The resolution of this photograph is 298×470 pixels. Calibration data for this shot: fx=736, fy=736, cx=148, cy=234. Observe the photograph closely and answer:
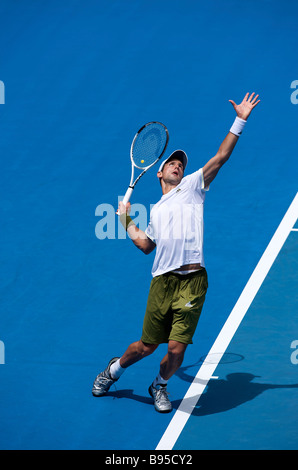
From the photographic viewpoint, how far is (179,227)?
20.5 ft

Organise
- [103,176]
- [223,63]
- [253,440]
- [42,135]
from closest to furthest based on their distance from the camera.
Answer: [253,440] < [103,176] < [42,135] < [223,63]

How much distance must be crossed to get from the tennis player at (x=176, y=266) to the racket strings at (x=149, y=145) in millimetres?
726

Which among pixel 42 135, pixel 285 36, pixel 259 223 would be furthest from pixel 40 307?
pixel 285 36

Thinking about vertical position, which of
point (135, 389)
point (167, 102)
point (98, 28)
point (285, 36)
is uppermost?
Answer: point (285, 36)

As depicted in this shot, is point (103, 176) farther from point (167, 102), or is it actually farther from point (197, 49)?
point (197, 49)

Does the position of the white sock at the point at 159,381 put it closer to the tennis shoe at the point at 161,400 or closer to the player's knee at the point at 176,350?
the tennis shoe at the point at 161,400

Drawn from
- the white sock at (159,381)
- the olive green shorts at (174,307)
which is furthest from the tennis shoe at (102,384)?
the olive green shorts at (174,307)

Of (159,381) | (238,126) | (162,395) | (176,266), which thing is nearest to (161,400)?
(162,395)

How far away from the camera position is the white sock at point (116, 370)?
6586 mm

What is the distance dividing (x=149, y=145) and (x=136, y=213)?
7.83ft

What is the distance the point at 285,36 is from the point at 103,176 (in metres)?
4.59

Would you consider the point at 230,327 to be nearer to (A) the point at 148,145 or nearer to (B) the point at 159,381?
(B) the point at 159,381

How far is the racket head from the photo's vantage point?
23.2ft

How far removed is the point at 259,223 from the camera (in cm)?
945
